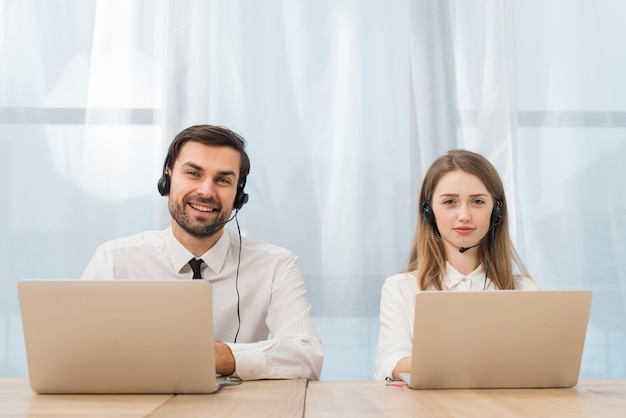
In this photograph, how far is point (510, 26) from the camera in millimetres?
2959

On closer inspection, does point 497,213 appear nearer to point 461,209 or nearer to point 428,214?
point 461,209

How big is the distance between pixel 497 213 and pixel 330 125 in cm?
89

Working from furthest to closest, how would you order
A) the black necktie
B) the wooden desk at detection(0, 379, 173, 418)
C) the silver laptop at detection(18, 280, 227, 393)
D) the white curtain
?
the white curtain, the black necktie, the silver laptop at detection(18, 280, 227, 393), the wooden desk at detection(0, 379, 173, 418)

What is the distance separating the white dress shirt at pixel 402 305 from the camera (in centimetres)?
209

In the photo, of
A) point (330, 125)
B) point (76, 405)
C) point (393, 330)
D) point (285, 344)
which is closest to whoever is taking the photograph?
point (76, 405)

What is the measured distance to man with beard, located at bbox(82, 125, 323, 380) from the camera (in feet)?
7.25

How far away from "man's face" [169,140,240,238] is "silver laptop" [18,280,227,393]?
0.90 meters

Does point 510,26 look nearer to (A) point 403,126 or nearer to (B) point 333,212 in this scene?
(A) point 403,126

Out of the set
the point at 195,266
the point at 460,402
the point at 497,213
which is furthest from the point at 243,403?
the point at 497,213

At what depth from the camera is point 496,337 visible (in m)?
1.39

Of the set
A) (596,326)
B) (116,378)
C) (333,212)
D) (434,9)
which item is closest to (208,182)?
(333,212)

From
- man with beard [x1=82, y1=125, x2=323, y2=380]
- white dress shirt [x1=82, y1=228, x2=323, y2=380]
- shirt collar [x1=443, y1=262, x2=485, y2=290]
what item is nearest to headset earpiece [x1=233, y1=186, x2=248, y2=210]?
man with beard [x1=82, y1=125, x2=323, y2=380]

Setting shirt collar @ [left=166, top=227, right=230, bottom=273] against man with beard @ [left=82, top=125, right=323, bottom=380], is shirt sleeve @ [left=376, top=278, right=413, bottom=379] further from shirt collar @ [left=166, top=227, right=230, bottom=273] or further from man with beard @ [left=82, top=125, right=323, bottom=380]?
shirt collar @ [left=166, top=227, right=230, bottom=273]

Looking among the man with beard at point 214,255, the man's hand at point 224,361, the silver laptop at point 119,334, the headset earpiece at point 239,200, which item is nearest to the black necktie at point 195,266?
the man with beard at point 214,255
